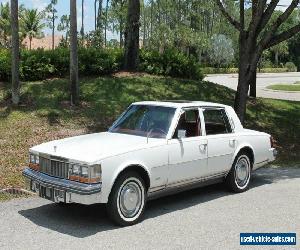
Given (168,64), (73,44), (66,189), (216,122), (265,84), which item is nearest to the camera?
(66,189)

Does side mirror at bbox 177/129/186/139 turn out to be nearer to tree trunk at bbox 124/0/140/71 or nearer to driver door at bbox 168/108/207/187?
driver door at bbox 168/108/207/187

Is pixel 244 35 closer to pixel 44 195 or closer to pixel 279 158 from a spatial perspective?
pixel 279 158

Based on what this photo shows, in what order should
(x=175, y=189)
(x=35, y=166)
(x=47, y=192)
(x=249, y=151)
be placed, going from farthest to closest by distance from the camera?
(x=249, y=151), (x=175, y=189), (x=35, y=166), (x=47, y=192)

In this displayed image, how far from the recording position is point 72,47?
14109 millimetres

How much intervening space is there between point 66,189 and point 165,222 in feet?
4.89

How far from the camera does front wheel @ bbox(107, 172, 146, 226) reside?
6879 mm

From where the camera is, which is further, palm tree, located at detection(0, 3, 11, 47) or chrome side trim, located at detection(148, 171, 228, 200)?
palm tree, located at detection(0, 3, 11, 47)

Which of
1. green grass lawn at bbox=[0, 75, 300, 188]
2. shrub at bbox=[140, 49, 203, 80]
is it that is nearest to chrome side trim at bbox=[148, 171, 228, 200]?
green grass lawn at bbox=[0, 75, 300, 188]

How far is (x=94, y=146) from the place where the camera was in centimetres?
724

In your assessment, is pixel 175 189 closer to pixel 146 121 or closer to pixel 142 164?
pixel 142 164

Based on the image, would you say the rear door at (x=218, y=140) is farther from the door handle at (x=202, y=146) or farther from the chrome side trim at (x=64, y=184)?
the chrome side trim at (x=64, y=184)

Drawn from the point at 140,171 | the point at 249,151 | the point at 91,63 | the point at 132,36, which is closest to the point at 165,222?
the point at 140,171

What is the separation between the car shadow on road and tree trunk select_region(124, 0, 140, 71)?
32.8 ft

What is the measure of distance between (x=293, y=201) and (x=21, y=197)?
178 inches
